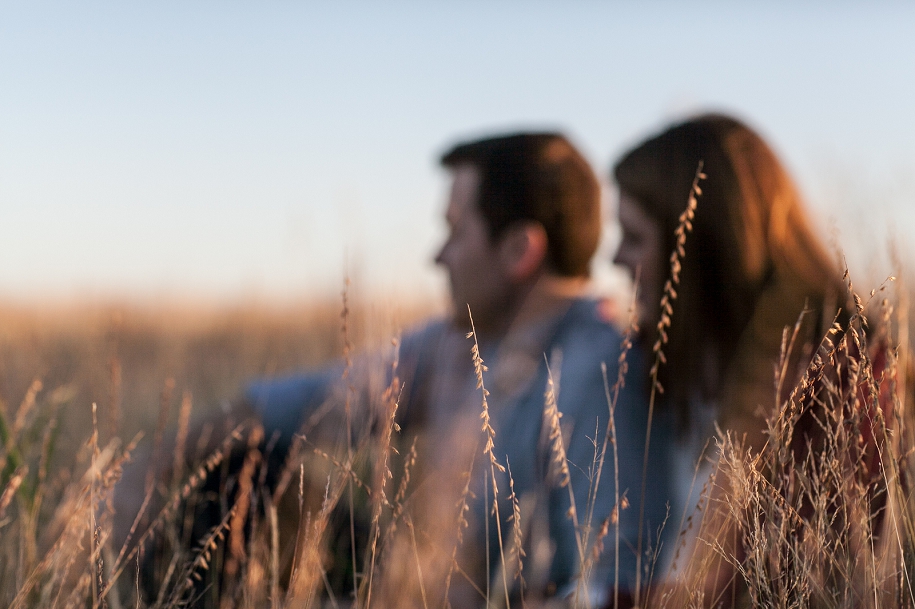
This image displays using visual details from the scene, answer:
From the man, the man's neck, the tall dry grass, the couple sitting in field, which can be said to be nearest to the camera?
the tall dry grass

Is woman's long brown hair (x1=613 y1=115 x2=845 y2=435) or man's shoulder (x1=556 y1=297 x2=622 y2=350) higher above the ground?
woman's long brown hair (x1=613 y1=115 x2=845 y2=435)

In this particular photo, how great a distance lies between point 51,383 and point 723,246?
307 centimetres

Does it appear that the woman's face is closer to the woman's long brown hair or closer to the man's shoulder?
the woman's long brown hair

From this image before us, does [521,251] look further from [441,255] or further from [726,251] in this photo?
[726,251]

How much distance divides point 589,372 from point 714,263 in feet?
1.41

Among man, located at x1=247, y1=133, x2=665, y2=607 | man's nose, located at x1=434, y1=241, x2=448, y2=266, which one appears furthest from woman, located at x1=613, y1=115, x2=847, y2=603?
man's nose, located at x1=434, y1=241, x2=448, y2=266

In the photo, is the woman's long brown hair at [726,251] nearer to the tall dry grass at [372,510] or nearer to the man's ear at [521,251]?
the tall dry grass at [372,510]

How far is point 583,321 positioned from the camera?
2.18 meters

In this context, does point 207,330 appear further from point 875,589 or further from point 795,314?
point 875,589

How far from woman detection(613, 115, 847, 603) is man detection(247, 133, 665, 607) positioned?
0.13 m

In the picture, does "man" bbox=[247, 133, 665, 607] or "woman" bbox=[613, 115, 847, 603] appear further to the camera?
"man" bbox=[247, 133, 665, 607]

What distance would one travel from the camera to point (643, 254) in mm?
1782

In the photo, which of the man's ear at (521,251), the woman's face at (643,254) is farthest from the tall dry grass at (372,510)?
the man's ear at (521,251)

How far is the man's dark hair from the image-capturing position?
2.38m
